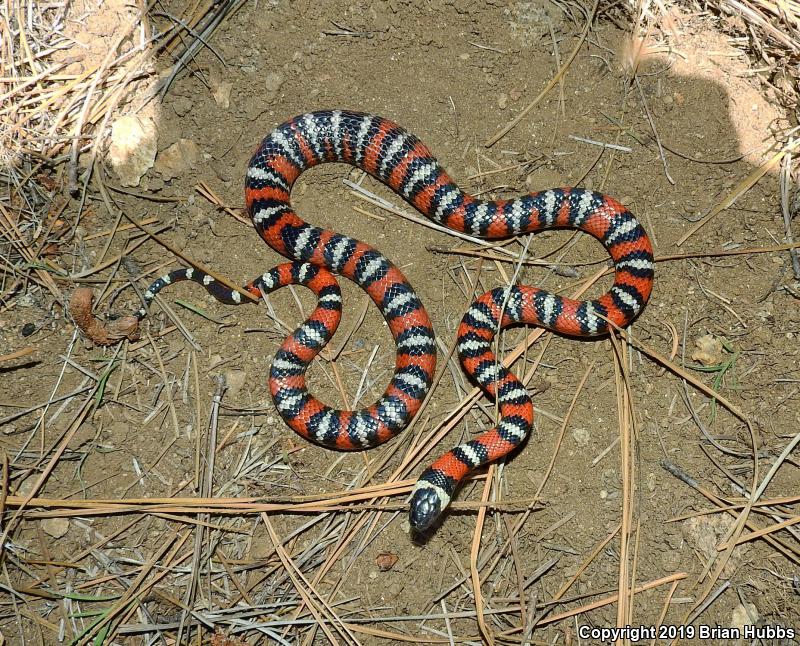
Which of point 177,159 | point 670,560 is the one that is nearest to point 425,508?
point 670,560

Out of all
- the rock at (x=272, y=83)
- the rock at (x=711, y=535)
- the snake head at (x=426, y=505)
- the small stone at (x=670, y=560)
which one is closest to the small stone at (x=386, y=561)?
the snake head at (x=426, y=505)

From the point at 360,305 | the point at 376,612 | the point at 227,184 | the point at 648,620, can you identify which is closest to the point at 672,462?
the point at 648,620

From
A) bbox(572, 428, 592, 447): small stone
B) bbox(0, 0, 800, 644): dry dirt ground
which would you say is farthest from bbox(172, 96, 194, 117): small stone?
bbox(572, 428, 592, 447): small stone

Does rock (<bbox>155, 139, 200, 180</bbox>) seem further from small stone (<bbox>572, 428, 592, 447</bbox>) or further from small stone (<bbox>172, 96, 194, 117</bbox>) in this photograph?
small stone (<bbox>572, 428, 592, 447</bbox>)

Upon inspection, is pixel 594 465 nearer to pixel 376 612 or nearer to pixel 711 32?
pixel 376 612

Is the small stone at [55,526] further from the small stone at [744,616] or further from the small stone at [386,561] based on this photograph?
the small stone at [744,616]

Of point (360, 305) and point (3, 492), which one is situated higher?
point (360, 305)
